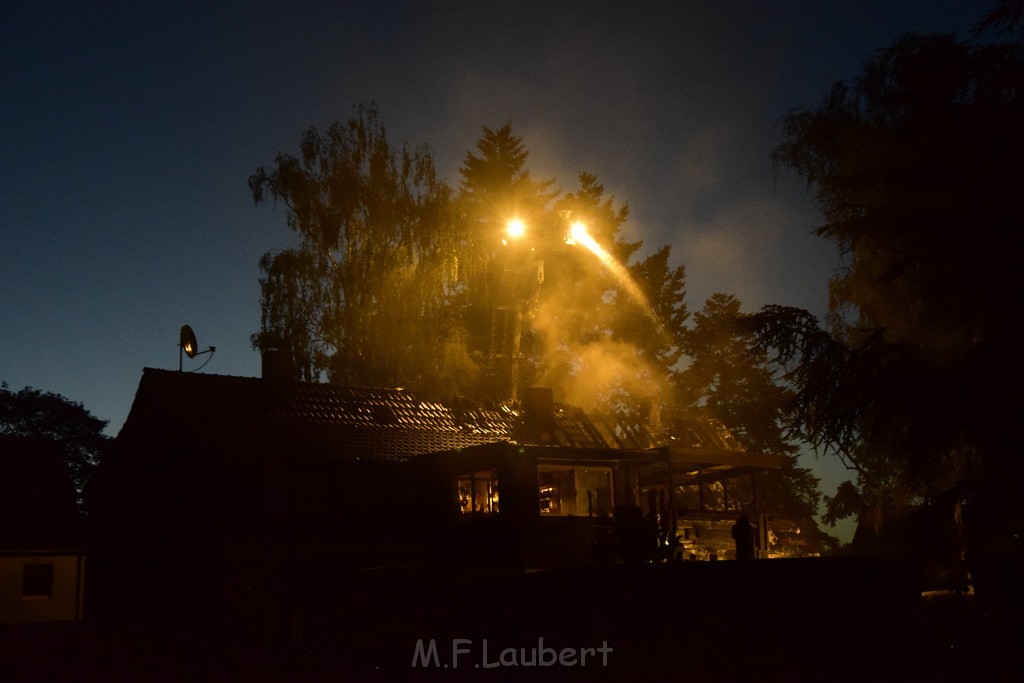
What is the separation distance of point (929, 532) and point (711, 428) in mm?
18062

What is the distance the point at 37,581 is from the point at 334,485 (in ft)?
36.7

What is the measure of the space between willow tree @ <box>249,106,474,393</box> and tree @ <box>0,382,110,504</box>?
17.8 meters

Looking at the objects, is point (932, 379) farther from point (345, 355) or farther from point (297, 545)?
point (345, 355)

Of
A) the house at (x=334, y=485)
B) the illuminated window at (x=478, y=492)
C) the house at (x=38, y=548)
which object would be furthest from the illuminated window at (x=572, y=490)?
the house at (x=38, y=548)

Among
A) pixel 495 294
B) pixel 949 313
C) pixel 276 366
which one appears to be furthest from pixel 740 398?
pixel 949 313

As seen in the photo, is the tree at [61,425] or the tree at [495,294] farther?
the tree at [61,425]

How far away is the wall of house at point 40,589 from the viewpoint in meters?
28.0

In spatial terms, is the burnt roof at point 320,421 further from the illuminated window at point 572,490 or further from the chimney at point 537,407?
the illuminated window at point 572,490

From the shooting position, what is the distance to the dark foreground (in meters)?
10.3

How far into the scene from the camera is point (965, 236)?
1025 cm

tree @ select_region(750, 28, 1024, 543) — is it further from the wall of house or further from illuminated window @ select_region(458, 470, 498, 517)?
the wall of house

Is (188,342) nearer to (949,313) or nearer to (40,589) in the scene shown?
Result: (40,589)

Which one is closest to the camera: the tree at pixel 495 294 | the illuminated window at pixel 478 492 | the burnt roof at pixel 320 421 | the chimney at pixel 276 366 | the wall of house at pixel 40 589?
the burnt roof at pixel 320 421

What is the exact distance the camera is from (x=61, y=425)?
4441cm
